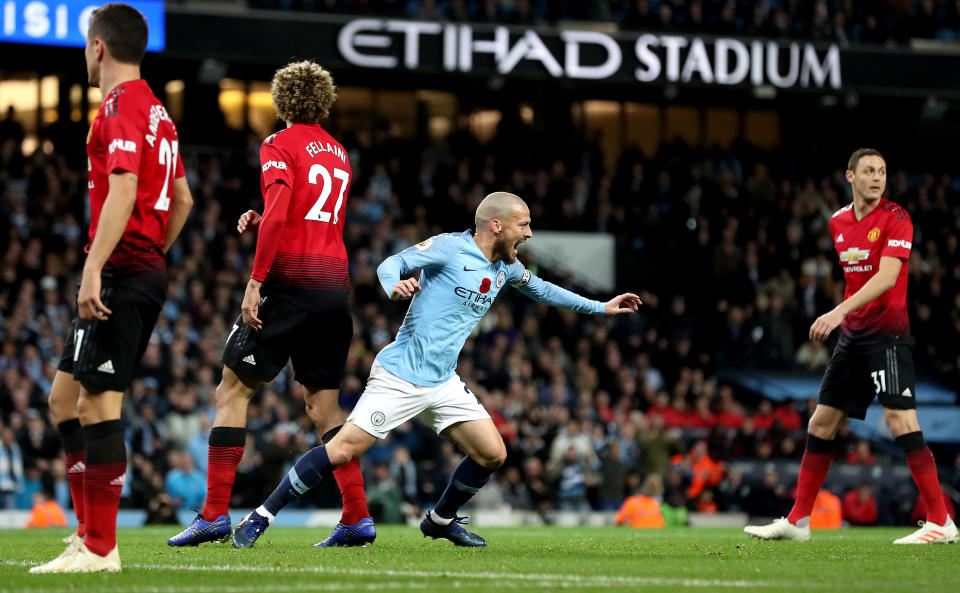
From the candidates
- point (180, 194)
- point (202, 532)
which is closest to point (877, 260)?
point (202, 532)

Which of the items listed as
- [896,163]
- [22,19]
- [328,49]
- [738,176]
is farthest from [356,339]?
[896,163]

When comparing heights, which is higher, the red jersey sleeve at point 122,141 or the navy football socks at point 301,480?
the red jersey sleeve at point 122,141

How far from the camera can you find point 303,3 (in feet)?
76.7

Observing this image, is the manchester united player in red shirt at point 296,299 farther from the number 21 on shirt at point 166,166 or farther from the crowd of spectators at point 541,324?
the crowd of spectators at point 541,324

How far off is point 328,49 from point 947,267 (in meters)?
12.4

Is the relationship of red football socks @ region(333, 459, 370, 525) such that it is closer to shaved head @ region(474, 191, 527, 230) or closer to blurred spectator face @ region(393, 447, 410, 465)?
shaved head @ region(474, 191, 527, 230)

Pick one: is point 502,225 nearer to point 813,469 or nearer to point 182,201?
point 182,201

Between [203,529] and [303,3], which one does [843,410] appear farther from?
[303,3]

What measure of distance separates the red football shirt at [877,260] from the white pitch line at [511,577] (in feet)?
11.7

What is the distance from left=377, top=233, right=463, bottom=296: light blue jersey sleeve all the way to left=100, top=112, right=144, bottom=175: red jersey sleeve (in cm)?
161

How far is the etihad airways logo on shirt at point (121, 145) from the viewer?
241 inches

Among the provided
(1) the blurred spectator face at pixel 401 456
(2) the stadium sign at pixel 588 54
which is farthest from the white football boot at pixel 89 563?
(2) the stadium sign at pixel 588 54

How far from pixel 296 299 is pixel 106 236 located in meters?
1.89

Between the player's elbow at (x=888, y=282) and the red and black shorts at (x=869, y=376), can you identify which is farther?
the red and black shorts at (x=869, y=376)
